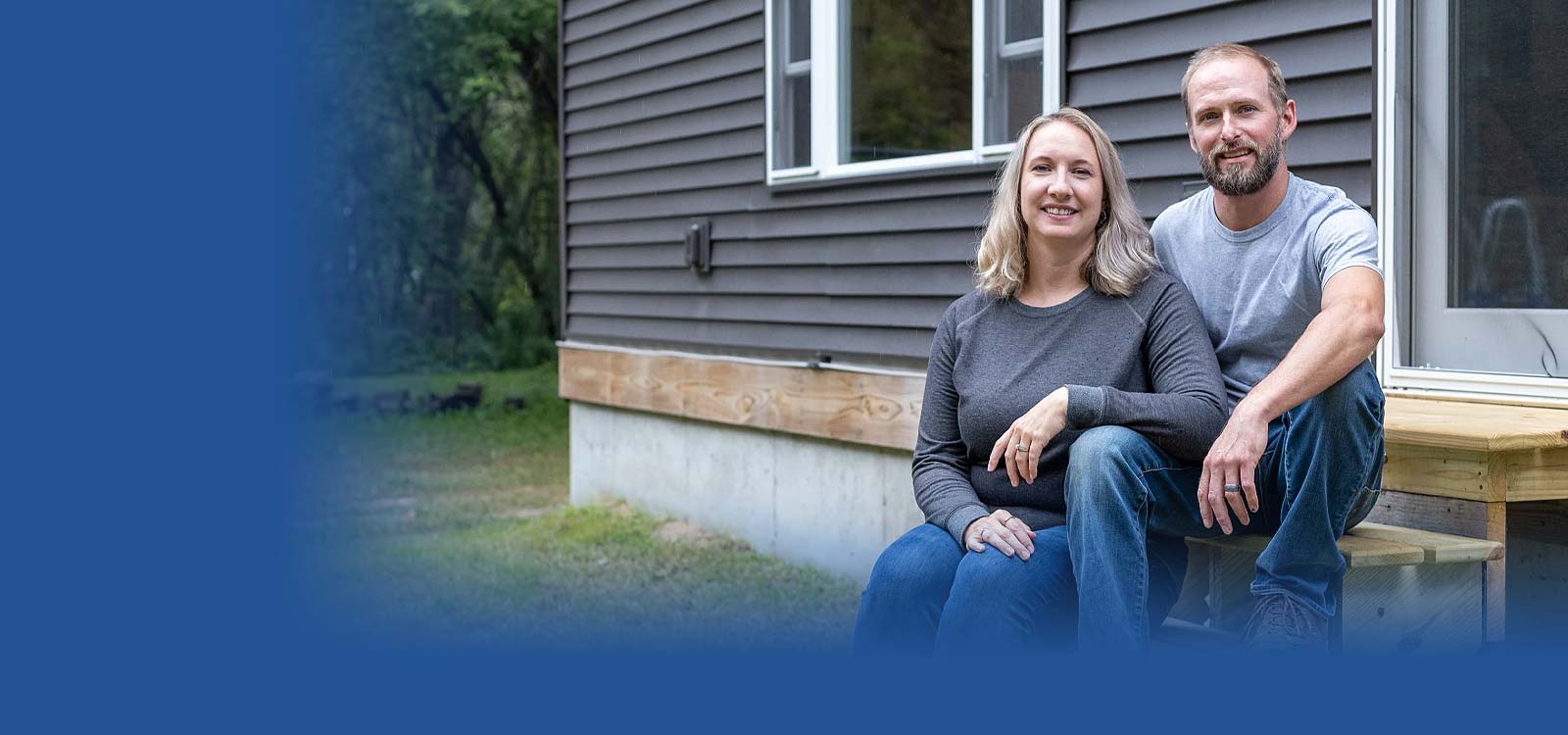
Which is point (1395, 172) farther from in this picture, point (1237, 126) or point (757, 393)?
point (757, 393)

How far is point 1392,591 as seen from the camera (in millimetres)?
2951

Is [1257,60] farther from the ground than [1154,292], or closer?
farther from the ground

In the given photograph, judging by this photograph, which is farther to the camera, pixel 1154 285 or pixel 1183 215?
pixel 1183 215

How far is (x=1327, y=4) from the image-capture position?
411 cm

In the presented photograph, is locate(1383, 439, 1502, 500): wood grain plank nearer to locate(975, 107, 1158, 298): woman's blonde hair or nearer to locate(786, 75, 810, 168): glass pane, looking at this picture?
locate(975, 107, 1158, 298): woman's blonde hair

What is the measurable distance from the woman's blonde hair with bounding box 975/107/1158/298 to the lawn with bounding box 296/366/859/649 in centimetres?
208

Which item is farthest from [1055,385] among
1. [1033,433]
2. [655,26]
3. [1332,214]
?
[655,26]

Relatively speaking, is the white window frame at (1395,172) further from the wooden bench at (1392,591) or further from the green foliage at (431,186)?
the green foliage at (431,186)

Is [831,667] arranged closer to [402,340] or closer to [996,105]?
[996,105]

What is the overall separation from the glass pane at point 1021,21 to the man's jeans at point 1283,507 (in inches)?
114

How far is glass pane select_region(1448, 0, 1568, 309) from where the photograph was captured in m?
3.57

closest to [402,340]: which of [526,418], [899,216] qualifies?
[526,418]

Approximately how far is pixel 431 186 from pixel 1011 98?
14426 millimetres

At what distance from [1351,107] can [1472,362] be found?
764 millimetres
